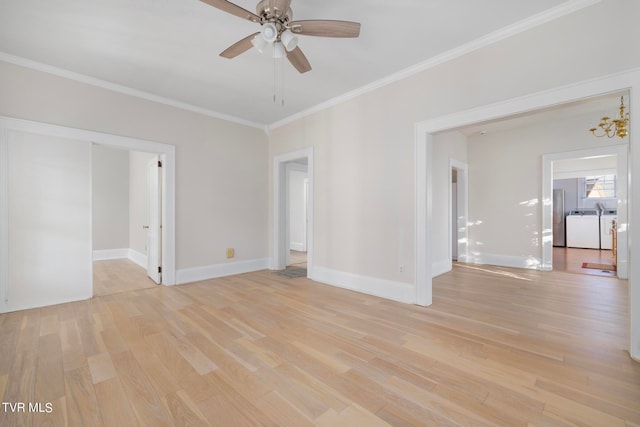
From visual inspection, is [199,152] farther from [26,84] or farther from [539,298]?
[539,298]

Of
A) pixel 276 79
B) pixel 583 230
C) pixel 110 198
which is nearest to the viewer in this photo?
pixel 276 79

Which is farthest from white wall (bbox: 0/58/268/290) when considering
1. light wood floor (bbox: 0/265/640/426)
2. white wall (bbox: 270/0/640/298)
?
light wood floor (bbox: 0/265/640/426)

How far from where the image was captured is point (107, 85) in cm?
353

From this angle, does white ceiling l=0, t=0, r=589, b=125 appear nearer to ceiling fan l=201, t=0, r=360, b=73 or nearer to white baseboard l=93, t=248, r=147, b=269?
ceiling fan l=201, t=0, r=360, b=73

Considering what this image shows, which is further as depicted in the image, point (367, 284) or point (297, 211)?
point (297, 211)

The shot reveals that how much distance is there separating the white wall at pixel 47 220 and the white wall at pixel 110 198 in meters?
3.55

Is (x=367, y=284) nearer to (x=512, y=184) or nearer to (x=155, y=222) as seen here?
(x=155, y=222)

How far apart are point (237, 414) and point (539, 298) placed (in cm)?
380

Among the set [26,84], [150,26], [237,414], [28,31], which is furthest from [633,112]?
[26,84]

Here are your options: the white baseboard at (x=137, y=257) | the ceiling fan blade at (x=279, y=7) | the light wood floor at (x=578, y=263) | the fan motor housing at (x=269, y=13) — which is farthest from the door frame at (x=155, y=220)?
the light wood floor at (x=578, y=263)

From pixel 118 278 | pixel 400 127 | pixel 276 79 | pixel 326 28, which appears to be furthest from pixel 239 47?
pixel 118 278

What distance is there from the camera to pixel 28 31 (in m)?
2.54

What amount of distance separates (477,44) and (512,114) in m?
0.83

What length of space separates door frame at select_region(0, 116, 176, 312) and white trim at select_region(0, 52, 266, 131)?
0.63 meters
